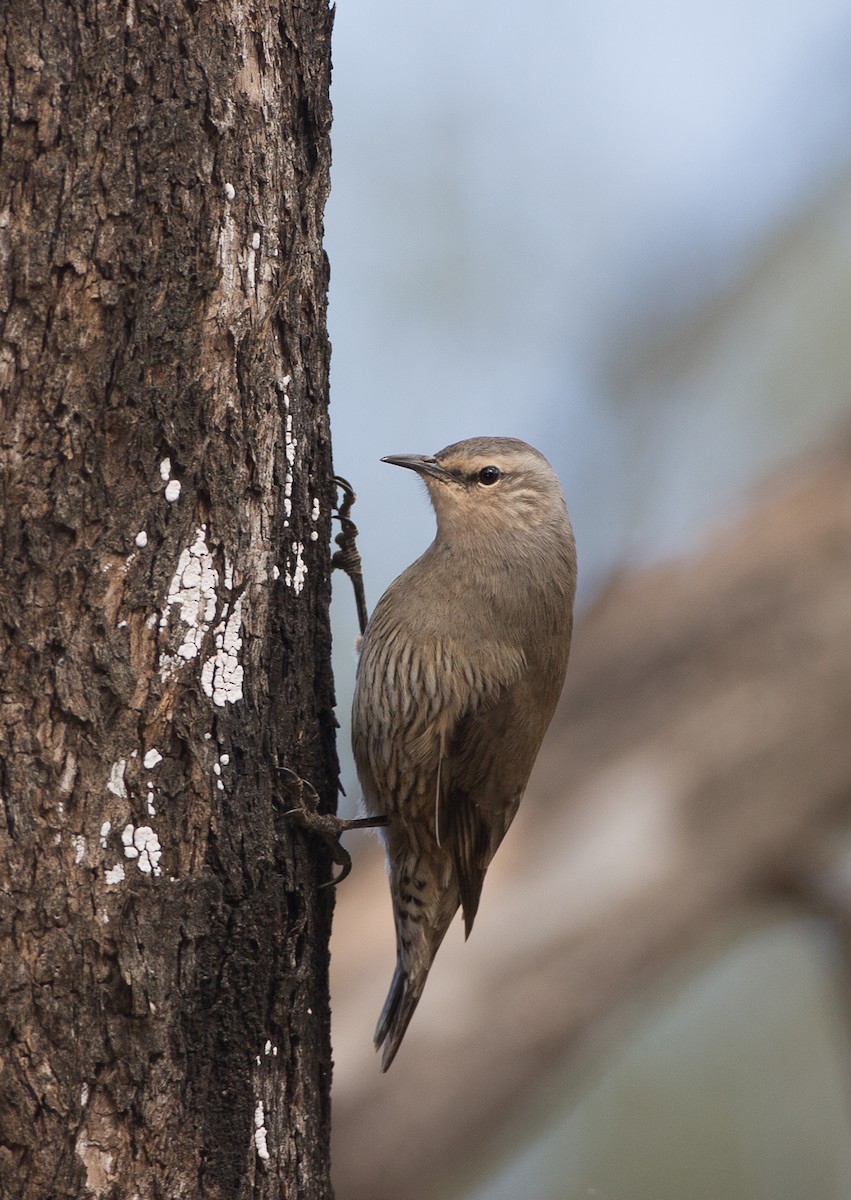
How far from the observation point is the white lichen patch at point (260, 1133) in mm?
2094

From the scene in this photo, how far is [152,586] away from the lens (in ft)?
6.39

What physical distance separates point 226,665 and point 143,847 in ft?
1.06

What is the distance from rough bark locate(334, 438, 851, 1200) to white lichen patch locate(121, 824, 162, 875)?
2.47 m

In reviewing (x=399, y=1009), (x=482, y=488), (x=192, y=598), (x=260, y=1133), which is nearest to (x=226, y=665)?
(x=192, y=598)

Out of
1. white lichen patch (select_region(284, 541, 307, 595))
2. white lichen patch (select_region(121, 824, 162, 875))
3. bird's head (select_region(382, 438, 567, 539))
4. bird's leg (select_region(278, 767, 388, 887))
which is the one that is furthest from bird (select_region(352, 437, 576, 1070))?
white lichen patch (select_region(121, 824, 162, 875))

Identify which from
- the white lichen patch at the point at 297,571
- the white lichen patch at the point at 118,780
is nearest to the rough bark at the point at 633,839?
the white lichen patch at the point at 297,571

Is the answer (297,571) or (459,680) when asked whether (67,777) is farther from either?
(459,680)

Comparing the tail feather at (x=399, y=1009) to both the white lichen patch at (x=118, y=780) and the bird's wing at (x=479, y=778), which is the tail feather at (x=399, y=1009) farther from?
the white lichen patch at (x=118, y=780)

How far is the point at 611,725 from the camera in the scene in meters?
4.66

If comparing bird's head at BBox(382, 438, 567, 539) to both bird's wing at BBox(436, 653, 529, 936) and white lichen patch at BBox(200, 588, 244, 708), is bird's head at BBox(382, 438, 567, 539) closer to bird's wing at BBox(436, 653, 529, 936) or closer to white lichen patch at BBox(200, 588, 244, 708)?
bird's wing at BBox(436, 653, 529, 936)

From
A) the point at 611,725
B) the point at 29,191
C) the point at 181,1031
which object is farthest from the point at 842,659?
the point at 29,191

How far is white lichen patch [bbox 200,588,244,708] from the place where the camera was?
2.05m

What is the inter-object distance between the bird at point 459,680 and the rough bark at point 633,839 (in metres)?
1.13

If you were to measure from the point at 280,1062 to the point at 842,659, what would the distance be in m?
3.07
